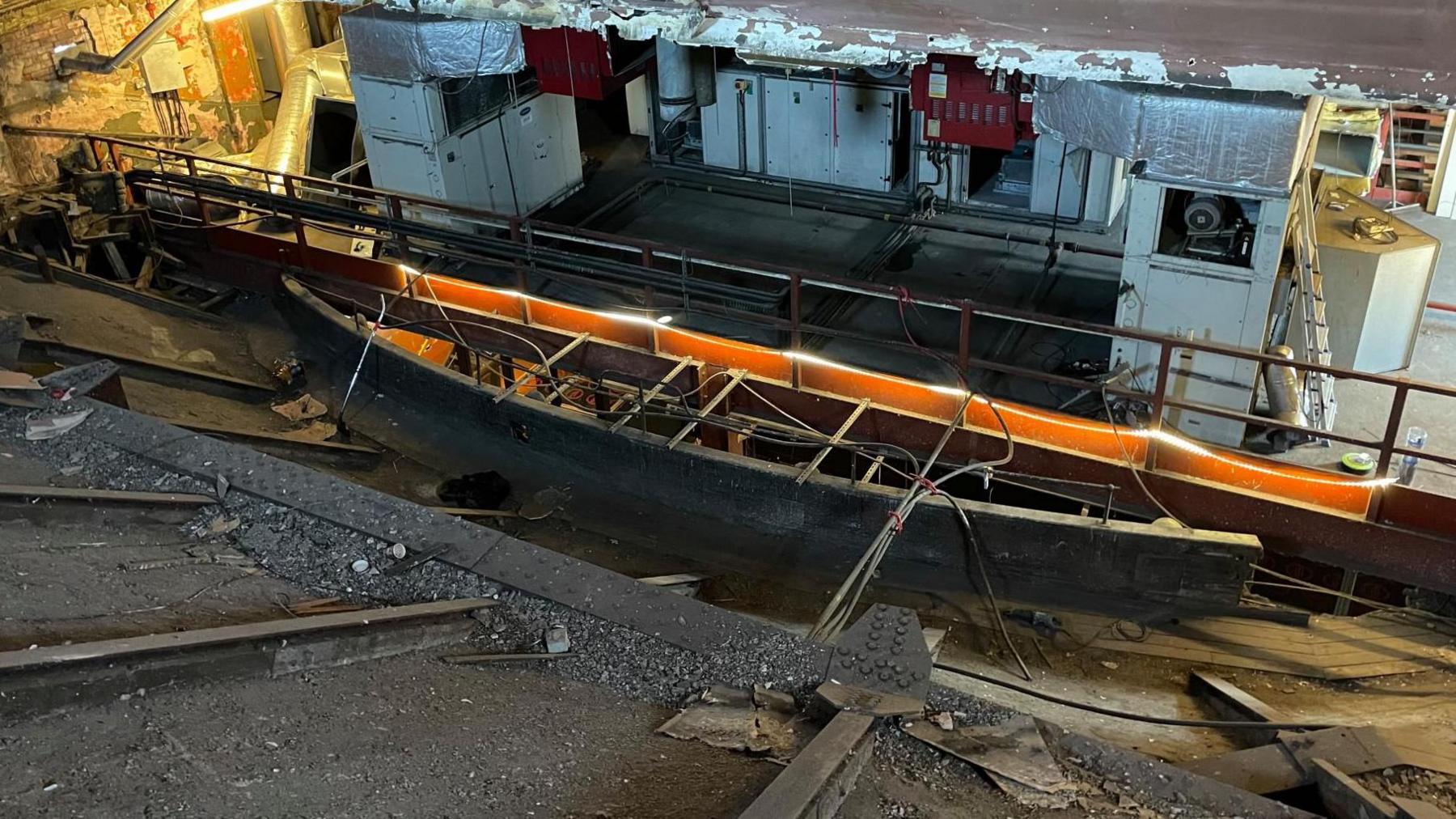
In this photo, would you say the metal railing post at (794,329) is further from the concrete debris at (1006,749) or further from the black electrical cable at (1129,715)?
the concrete debris at (1006,749)

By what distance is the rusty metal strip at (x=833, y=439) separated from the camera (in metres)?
7.45

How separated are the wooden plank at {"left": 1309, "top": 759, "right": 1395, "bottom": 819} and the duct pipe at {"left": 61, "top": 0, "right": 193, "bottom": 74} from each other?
12.8 metres

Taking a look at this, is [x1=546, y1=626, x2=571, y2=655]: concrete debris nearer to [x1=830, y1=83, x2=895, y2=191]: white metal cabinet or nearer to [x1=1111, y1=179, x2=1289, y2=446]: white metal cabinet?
[x1=1111, y1=179, x2=1289, y2=446]: white metal cabinet

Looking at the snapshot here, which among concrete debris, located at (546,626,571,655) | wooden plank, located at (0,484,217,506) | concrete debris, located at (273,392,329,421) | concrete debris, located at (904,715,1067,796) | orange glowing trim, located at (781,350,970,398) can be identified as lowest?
concrete debris, located at (273,392,329,421)

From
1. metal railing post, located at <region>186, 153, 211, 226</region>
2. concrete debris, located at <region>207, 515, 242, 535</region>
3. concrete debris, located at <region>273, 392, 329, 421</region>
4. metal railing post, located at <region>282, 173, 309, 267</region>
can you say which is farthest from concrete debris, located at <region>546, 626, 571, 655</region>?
metal railing post, located at <region>186, 153, 211, 226</region>

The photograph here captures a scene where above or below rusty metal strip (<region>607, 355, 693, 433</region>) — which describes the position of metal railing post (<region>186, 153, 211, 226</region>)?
A: above

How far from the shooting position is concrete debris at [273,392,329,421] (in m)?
9.38

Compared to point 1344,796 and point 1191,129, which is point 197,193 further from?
point 1344,796

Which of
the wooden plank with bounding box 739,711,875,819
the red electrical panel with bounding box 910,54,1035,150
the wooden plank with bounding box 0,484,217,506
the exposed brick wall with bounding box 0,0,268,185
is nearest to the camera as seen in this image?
the wooden plank with bounding box 739,711,875,819

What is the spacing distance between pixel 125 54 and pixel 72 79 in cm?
91

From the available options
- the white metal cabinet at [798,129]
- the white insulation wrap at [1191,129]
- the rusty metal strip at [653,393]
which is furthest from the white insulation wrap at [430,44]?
the white insulation wrap at [1191,129]

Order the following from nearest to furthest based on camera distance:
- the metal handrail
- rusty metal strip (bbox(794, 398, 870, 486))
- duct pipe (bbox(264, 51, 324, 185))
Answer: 1. the metal handrail
2. rusty metal strip (bbox(794, 398, 870, 486))
3. duct pipe (bbox(264, 51, 324, 185))

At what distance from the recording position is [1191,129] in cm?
700

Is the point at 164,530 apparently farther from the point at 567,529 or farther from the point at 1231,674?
the point at 1231,674
